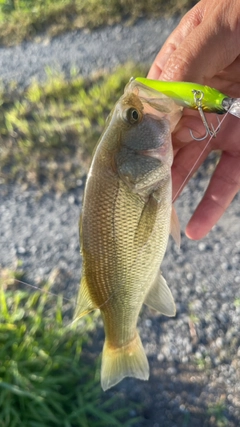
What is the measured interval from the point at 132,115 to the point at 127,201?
0.36 meters

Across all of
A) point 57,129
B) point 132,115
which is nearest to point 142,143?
point 132,115

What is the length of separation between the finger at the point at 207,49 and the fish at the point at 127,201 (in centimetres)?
26

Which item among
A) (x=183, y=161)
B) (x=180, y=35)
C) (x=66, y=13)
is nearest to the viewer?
(x=180, y=35)

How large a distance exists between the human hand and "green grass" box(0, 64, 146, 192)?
1.49 m

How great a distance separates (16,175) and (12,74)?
1.72 m

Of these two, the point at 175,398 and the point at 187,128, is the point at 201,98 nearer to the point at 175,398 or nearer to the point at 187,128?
the point at 187,128

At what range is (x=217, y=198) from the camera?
2680mm

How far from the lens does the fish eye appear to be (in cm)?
180

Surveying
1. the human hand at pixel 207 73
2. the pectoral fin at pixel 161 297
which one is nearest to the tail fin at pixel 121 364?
the pectoral fin at pixel 161 297

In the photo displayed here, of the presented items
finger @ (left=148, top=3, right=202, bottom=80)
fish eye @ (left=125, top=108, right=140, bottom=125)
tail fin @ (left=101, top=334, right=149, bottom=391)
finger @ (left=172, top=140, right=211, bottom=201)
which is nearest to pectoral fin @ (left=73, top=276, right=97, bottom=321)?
tail fin @ (left=101, top=334, right=149, bottom=391)

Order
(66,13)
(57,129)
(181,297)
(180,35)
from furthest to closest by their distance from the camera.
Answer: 1. (66,13)
2. (57,129)
3. (181,297)
4. (180,35)

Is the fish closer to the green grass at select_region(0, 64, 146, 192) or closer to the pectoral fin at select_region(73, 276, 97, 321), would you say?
the pectoral fin at select_region(73, 276, 97, 321)

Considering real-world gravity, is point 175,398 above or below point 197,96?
below

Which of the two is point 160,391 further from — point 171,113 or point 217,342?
point 171,113
